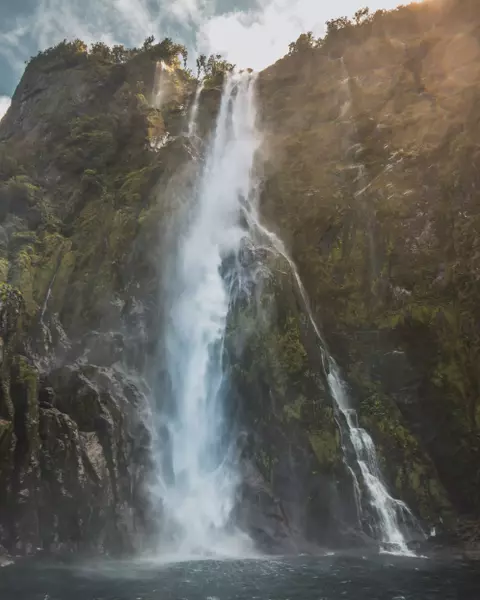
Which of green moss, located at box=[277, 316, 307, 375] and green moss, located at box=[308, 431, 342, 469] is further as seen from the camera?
green moss, located at box=[277, 316, 307, 375]

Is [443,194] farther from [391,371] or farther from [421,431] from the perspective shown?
[421,431]

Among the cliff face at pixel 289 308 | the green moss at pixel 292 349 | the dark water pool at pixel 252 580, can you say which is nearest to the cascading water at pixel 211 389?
the cliff face at pixel 289 308

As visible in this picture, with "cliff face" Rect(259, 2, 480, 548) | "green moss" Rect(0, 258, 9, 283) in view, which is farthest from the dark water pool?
"green moss" Rect(0, 258, 9, 283)

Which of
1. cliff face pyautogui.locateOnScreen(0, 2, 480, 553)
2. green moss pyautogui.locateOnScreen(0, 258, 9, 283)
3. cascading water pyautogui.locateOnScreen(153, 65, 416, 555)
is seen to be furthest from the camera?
green moss pyautogui.locateOnScreen(0, 258, 9, 283)

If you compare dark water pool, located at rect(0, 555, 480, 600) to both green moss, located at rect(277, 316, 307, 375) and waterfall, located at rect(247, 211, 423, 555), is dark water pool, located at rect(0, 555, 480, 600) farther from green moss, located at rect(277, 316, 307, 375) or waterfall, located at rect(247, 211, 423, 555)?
green moss, located at rect(277, 316, 307, 375)

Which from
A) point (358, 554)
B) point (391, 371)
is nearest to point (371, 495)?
point (358, 554)

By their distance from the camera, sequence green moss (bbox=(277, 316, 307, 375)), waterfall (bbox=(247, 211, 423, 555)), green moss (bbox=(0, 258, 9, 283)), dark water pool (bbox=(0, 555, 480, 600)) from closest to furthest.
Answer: dark water pool (bbox=(0, 555, 480, 600))
waterfall (bbox=(247, 211, 423, 555))
green moss (bbox=(277, 316, 307, 375))
green moss (bbox=(0, 258, 9, 283))

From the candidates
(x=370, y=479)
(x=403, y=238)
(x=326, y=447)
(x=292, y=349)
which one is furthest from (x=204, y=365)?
(x=403, y=238)
